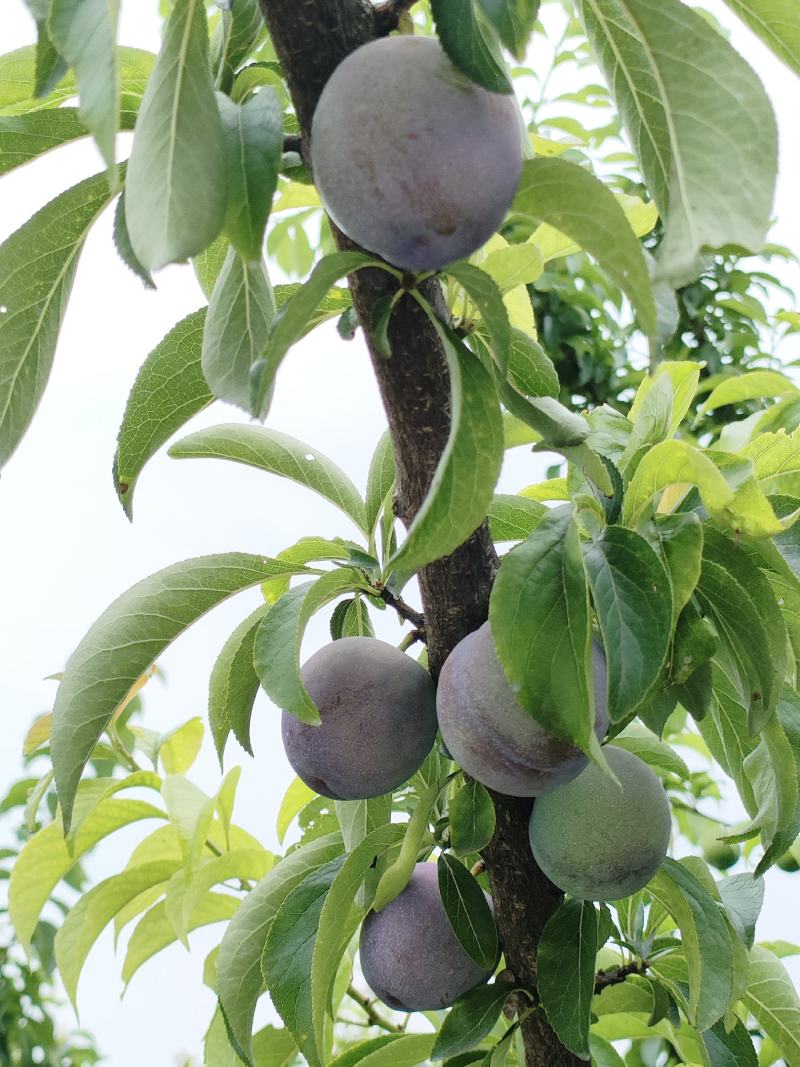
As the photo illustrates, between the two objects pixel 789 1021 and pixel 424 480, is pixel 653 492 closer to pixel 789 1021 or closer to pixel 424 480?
pixel 424 480

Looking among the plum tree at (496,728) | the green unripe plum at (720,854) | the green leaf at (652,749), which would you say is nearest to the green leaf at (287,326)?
the plum tree at (496,728)

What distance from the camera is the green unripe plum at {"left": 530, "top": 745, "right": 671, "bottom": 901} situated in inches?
17.6

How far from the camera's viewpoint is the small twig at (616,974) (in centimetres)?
58

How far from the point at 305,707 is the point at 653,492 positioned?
16 centimetres

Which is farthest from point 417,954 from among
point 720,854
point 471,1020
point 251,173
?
point 720,854

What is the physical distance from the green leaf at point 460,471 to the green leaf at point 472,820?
0.54 feet

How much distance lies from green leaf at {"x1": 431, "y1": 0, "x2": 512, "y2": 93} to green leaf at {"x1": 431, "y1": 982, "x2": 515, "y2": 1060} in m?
0.39

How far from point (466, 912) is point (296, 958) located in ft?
0.28

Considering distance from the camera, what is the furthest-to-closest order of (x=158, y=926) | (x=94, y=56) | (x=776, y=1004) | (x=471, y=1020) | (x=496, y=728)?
(x=158, y=926)
(x=776, y=1004)
(x=471, y=1020)
(x=496, y=728)
(x=94, y=56)

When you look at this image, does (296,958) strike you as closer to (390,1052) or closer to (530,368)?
(390,1052)

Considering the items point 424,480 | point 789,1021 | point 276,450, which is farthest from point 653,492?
point 789,1021

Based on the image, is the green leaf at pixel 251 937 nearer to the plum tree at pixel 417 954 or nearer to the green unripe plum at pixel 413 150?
the plum tree at pixel 417 954

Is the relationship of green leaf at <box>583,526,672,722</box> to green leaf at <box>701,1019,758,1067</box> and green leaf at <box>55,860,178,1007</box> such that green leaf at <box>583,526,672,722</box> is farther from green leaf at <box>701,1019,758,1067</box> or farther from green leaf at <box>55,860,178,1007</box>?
green leaf at <box>55,860,178,1007</box>

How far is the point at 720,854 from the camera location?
1104 millimetres
